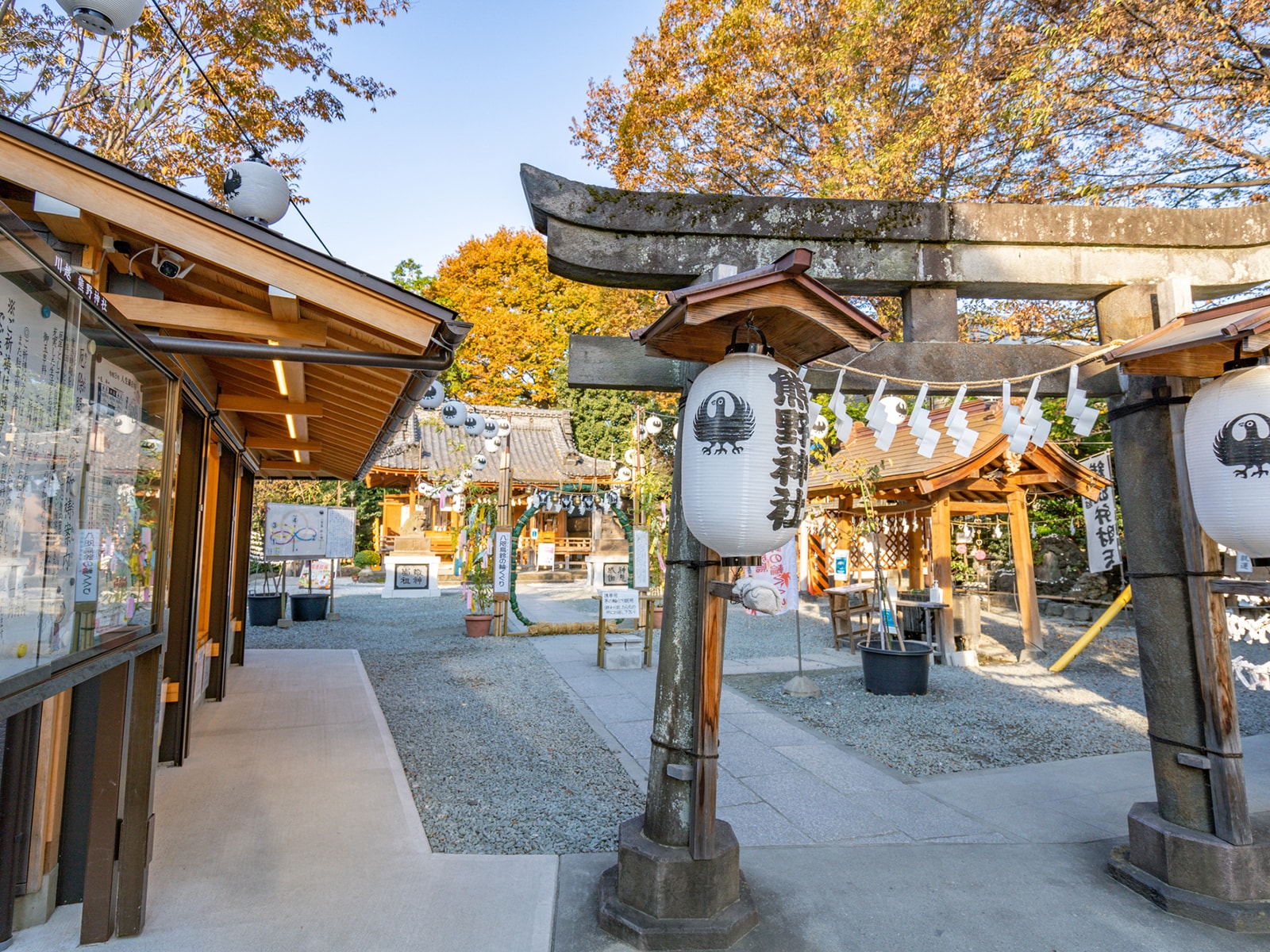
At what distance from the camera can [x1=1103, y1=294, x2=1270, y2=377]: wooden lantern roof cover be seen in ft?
9.45

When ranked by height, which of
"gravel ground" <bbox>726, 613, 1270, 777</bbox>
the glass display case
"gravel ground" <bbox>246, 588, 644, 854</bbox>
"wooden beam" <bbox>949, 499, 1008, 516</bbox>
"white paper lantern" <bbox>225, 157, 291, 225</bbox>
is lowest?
"gravel ground" <bbox>726, 613, 1270, 777</bbox>

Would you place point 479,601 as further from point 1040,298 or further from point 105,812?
point 1040,298

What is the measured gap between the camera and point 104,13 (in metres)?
4.22

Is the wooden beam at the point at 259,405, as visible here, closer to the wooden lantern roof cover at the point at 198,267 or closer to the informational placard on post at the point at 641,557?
the wooden lantern roof cover at the point at 198,267

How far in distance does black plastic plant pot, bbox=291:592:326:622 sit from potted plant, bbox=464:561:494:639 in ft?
9.83

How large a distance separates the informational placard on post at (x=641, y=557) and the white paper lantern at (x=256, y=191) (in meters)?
6.92

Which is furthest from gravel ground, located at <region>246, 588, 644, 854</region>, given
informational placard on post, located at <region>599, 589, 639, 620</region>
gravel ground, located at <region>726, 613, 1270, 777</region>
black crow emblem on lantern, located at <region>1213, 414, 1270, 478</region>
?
black crow emblem on lantern, located at <region>1213, 414, 1270, 478</region>

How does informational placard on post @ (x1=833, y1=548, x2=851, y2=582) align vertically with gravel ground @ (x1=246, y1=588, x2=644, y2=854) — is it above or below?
above

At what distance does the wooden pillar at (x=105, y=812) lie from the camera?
2.68m

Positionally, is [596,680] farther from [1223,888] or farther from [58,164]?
[58,164]

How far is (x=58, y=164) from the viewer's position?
2609 millimetres

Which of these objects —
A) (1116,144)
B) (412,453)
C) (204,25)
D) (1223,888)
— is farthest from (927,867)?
(412,453)

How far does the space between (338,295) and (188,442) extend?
2310 mm

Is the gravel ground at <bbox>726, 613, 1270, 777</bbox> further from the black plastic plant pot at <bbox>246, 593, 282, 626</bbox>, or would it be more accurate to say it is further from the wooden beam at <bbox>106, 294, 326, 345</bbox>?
the black plastic plant pot at <bbox>246, 593, 282, 626</bbox>
